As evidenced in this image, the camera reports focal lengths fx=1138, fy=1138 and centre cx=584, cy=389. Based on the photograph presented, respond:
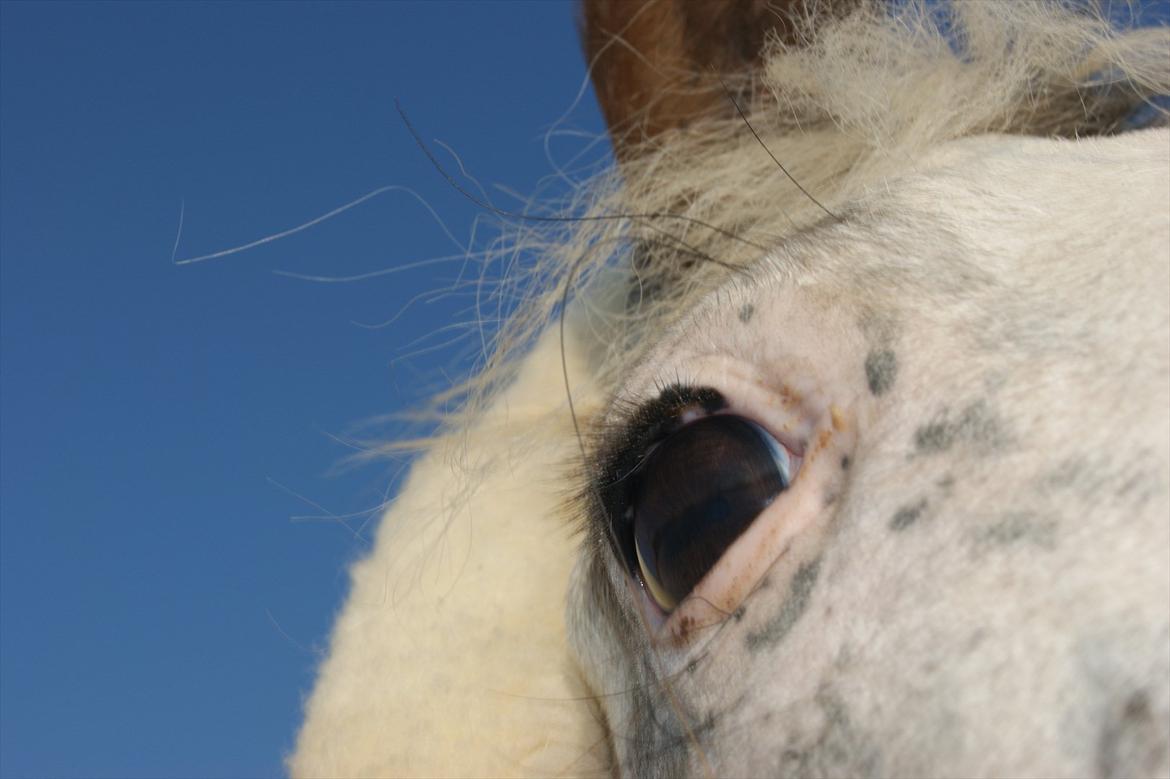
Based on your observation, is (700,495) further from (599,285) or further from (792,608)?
(599,285)

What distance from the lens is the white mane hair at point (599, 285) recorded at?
1251mm

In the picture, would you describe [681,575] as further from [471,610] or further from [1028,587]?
[471,610]

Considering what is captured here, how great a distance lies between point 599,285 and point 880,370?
0.73 metres

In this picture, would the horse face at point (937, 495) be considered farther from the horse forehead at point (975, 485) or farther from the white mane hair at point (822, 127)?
the white mane hair at point (822, 127)

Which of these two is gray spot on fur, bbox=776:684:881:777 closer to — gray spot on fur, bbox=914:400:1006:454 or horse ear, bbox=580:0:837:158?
gray spot on fur, bbox=914:400:1006:454

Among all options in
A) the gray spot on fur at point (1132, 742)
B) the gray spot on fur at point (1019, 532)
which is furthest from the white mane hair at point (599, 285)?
the gray spot on fur at point (1132, 742)

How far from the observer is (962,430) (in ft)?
2.39

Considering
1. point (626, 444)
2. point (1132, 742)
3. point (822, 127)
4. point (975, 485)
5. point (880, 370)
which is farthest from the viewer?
point (822, 127)

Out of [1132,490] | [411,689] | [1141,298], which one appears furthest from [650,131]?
[1132,490]

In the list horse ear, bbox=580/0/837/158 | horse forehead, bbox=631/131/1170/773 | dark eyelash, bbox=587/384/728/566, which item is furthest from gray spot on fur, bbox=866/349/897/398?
horse ear, bbox=580/0/837/158

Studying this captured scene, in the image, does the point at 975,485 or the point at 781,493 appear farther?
the point at 781,493

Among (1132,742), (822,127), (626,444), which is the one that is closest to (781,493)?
(626,444)

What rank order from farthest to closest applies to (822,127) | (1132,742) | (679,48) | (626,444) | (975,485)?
(679,48)
(822,127)
(626,444)
(975,485)
(1132,742)

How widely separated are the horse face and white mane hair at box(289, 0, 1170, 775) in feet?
0.80
